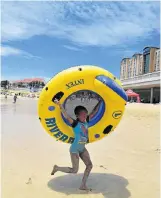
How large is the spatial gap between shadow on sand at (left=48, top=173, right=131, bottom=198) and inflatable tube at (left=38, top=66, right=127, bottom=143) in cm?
56

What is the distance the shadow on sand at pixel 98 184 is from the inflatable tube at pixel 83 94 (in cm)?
56

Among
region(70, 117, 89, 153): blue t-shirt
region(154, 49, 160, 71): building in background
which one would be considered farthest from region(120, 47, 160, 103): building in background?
region(70, 117, 89, 153): blue t-shirt

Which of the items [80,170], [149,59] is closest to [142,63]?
[149,59]

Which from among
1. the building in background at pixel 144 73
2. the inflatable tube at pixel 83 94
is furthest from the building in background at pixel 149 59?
the inflatable tube at pixel 83 94

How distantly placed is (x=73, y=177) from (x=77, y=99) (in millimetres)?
1100

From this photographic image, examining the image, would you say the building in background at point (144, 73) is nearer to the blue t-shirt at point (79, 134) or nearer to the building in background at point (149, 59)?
the building in background at point (149, 59)

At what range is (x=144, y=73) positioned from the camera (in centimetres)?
7206

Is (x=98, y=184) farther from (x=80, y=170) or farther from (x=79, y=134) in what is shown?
(x=79, y=134)

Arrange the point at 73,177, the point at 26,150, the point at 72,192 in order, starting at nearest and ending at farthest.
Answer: the point at 72,192 → the point at 73,177 → the point at 26,150

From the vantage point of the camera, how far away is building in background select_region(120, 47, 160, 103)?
42.5 meters

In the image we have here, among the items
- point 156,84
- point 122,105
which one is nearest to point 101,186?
point 122,105

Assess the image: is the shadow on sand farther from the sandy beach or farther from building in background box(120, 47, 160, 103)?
building in background box(120, 47, 160, 103)

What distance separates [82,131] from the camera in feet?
12.1

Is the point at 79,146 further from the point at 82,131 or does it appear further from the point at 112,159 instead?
the point at 112,159
